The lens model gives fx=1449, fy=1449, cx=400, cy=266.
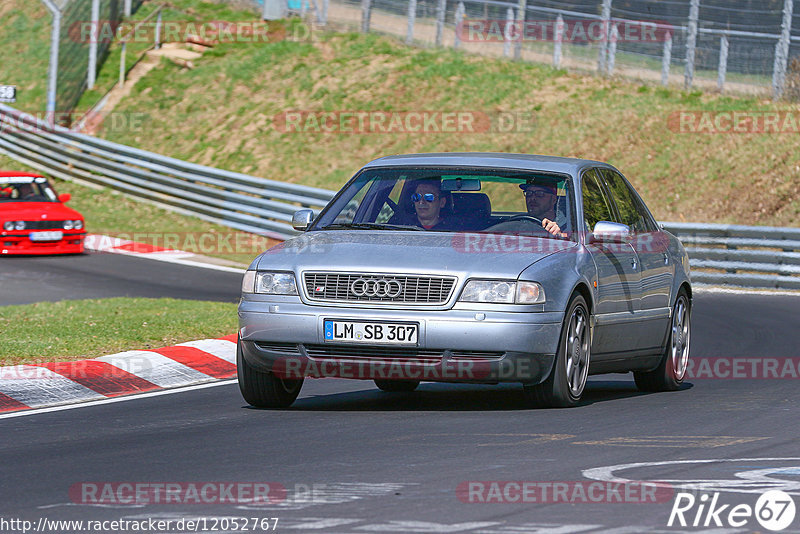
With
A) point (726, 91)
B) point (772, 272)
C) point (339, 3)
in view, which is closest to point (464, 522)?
point (772, 272)

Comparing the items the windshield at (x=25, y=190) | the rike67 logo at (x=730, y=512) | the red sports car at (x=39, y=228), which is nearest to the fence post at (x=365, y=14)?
the windshield at (x=25, y=190)

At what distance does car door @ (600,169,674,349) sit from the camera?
10.1 metres

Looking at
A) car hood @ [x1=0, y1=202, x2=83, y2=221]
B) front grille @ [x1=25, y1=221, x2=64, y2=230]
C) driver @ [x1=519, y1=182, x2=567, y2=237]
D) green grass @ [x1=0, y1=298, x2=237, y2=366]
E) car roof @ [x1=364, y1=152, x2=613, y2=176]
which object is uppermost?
car roof @ [x1=364, y1=152, x2=613, y2=176]

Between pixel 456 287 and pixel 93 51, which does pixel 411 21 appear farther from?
pixel 456 287

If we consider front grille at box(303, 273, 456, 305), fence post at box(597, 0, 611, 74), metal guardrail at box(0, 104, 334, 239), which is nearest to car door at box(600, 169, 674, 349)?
front grille at box(303, 273, 456, 305)

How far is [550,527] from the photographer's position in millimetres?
5418

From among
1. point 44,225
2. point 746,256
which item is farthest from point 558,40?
point 44,225

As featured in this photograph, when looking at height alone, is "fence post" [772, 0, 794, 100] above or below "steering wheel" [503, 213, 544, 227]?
above

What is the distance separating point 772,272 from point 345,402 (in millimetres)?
12371

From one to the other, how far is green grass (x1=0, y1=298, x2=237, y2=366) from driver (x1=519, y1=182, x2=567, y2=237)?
12.7 feet

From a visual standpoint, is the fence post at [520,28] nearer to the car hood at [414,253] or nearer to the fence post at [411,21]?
the fence post at [411,21]

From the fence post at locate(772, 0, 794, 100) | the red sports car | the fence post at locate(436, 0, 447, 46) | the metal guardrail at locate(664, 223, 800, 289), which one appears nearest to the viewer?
the metal guardrail at locate(664, 223, 800, 289)

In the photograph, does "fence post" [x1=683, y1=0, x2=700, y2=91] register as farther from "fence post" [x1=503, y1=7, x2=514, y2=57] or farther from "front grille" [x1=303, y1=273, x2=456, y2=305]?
"front grille" [x1=303, y1=273, x2=456, y2=305]

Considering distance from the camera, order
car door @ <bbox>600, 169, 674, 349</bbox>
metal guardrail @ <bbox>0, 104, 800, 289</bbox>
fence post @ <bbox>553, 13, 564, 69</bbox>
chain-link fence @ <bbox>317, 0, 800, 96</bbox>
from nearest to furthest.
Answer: car door @ <bbox>600, 169, 674, 349</bbox> < metal guardrail @ <bbox>0, 104, 800, 289</bbox> < chain-link fence @ <bbox>317, 0, 800, 96</bbox> < fence post @ <bbox>553, 13, 564, 69</bbox>
